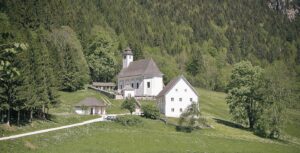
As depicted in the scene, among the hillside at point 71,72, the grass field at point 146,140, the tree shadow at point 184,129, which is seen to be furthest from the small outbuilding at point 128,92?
the tree shadow at point 184,129

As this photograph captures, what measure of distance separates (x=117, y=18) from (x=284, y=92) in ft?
394

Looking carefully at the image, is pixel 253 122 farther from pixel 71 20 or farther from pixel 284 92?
pixel 71 20

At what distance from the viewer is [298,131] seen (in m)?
85.2

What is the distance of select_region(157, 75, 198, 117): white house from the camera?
7956 centimetres

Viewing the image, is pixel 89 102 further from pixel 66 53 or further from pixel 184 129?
pixel 66 53

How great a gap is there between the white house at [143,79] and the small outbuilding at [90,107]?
16985 mm

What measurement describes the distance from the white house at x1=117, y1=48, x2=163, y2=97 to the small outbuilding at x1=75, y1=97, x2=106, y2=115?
55.7 feet

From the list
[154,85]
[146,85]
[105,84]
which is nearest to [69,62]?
[146,85]

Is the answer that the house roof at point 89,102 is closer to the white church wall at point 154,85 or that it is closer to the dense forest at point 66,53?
the dense forest at point 66,53

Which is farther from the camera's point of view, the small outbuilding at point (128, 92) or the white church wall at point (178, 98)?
the small outbuilding at point (128, 92)

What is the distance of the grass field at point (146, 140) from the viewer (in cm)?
4484

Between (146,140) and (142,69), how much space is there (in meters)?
44.2

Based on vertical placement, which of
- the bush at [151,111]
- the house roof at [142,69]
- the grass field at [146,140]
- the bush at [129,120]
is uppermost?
the house roof at [142,69]

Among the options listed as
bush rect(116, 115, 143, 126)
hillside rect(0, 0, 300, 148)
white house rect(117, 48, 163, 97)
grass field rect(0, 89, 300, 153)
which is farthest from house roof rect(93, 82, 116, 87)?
bush rect(116, 115, 143, 126)
